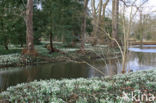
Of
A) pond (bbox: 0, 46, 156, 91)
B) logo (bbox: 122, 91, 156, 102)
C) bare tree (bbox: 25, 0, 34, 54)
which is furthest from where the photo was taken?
bare tree (bbox: 25, 0, 34, 54)

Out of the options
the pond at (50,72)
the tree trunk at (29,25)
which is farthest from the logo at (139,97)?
the tree trunk at (29,25)

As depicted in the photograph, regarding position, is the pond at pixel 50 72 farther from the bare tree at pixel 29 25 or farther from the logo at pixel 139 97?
the logo at pixel 139 97

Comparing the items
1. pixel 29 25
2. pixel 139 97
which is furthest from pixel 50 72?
pixel 139 97

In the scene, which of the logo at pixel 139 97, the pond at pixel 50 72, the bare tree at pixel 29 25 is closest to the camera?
the logo at pixel 139 97

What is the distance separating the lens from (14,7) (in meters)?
13.0

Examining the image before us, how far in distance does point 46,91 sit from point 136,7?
4.39m

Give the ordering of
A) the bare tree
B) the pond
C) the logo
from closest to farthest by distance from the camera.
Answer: the logo → the pond → the bare tree

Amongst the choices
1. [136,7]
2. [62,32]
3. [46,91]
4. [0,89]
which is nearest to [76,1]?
[62,32]

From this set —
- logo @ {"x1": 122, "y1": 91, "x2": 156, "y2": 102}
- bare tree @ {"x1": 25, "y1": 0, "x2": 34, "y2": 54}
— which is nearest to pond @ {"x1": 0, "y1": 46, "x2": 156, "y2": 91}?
bare tree @ {"x1": 25, "y1": 0, "x2": 34, "y2": 54}

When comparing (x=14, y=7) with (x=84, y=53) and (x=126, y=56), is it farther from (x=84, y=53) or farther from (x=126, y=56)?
(x=126, y=56)

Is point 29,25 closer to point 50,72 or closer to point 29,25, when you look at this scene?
point 29,25

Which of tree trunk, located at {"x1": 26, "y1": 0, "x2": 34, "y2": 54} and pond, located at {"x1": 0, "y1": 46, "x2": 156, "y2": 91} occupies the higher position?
tree trunk, located at {"x1": 26, "y1": 0, "x2": 34, "y2": 54}

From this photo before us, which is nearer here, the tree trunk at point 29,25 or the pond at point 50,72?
the pond at point 50,72

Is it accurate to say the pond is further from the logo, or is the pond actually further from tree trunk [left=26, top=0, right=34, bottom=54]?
the logo
